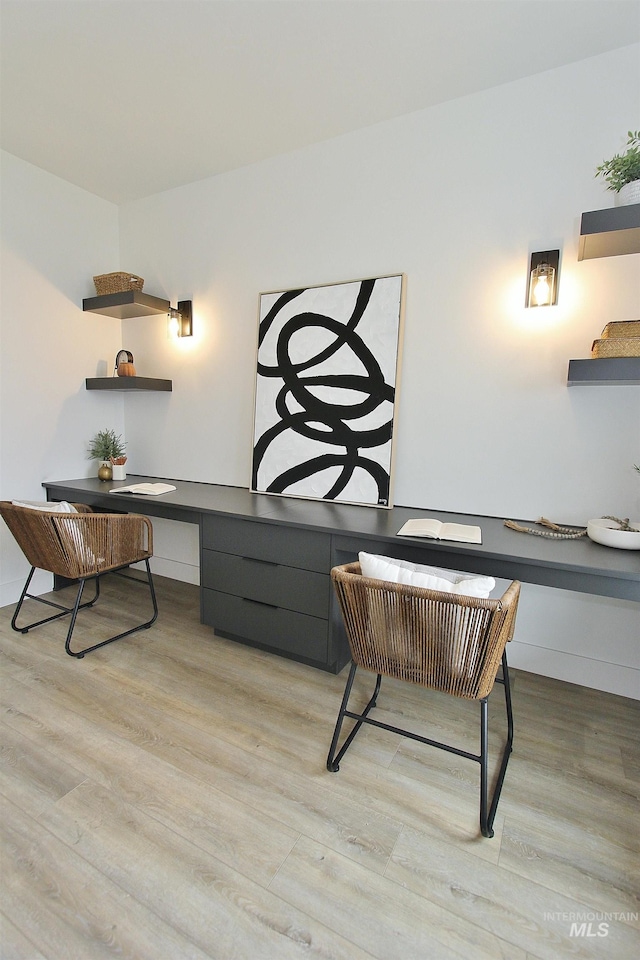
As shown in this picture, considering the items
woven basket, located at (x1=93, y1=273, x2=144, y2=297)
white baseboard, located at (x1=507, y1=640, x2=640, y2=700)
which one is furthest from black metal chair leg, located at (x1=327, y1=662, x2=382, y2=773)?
woven basket, located at (x1=93, y1=273, x2=144, y2=297)

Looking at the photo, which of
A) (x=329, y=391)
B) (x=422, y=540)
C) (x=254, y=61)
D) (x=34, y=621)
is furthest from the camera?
(x=34, y=621)

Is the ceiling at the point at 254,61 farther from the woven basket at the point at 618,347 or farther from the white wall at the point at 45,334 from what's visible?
the woven basket at the point at 618,347

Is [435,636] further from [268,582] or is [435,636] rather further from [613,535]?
[268,582]

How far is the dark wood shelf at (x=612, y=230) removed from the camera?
174 cm

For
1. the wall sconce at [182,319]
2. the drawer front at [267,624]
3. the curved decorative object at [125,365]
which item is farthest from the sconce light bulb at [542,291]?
the curved decorative object at [125,365]

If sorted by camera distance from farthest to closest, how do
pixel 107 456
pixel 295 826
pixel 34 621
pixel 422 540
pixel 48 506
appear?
pixel 107 456
pixel 34 621
pixel 48 506
pixel 422 540
pixel 295 826

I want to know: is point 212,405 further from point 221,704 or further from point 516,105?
point 516,105

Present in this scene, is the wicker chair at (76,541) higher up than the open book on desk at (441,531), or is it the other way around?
the open book on desk at (441,531)

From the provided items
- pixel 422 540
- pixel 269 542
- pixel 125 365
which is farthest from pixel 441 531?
pixel 125 365

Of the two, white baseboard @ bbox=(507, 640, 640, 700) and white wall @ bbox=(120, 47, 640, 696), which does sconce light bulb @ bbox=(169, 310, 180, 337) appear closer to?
white wall @ bbox=(120, 47, 640, 696)

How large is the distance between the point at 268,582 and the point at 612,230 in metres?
2.04

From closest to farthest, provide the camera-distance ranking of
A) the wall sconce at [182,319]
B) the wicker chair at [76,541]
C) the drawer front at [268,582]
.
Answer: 1. the drawer front at [268,582]
2. the wicker chair at [76,541]
3. the wall sconce at [182,319]

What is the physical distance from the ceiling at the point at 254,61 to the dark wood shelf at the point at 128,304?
0.82 metres

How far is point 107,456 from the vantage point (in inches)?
135
